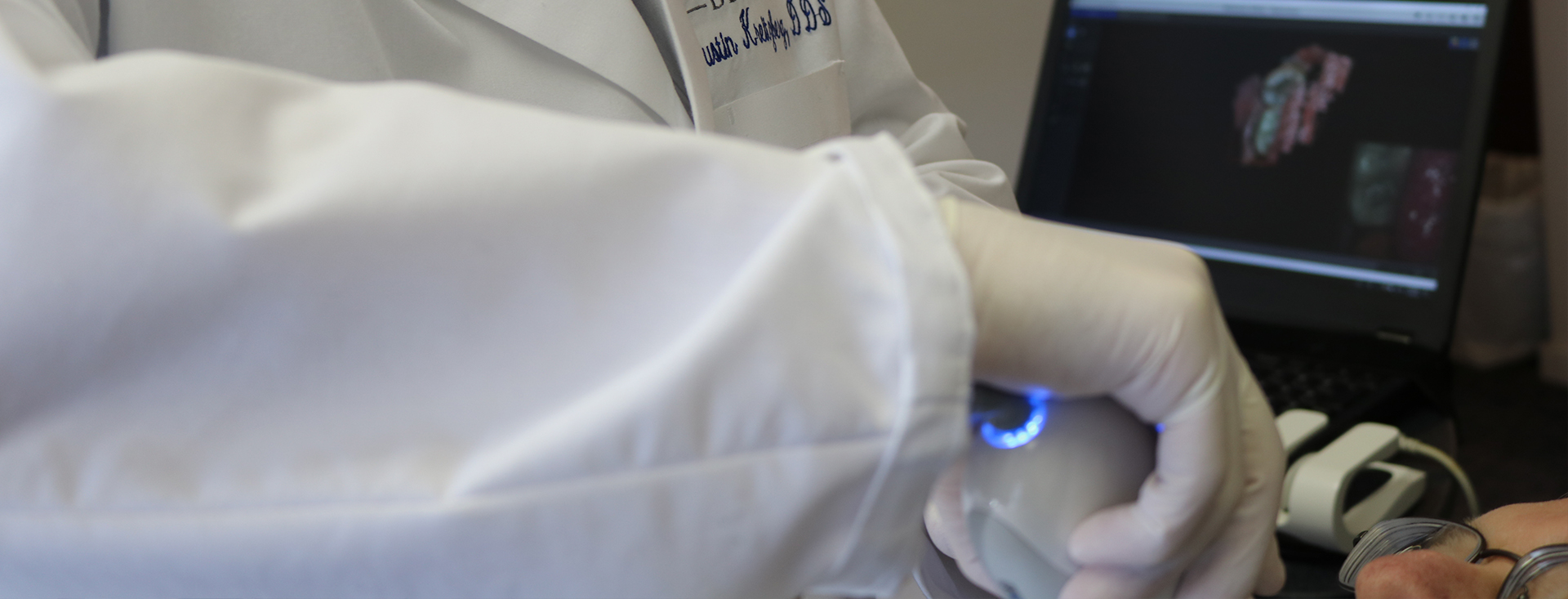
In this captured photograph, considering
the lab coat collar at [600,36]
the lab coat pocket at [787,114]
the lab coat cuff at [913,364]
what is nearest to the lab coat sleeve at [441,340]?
the lab coat cuff at [913,364]

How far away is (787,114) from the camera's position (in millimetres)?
905

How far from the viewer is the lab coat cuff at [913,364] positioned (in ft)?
1.17

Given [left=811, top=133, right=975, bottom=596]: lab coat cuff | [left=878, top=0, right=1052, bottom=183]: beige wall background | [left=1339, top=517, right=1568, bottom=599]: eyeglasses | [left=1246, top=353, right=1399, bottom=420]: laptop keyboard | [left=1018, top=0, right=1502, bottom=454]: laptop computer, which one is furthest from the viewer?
[left=878, top=0, right=1052, bottom=183]: beige wall background

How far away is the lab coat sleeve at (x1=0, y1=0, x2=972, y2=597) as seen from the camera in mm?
360

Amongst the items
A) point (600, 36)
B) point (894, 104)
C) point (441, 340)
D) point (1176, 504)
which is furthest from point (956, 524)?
point (894, 104)

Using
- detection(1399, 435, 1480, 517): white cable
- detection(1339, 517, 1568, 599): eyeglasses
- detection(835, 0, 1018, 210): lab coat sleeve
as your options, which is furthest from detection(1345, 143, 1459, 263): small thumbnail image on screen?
detection(1339, 517, 1568, 599): eyeglasses

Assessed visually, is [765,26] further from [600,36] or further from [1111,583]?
[1111,583]

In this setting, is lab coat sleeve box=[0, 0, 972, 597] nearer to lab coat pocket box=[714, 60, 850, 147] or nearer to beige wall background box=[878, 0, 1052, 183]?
lab coat pocket box=[714, 60, 850, 147]

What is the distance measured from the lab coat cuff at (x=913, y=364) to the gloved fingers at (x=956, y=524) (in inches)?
4.0

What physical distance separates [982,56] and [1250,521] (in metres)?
1.25

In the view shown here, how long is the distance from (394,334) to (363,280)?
0.9 inches

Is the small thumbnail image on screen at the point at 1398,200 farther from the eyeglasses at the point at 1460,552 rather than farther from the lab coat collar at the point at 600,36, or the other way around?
the lab coat collar at the point at 600,36

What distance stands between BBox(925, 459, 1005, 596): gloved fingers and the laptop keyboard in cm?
55

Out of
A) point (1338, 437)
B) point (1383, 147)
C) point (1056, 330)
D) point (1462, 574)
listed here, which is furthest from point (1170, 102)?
point (1056, 330)
